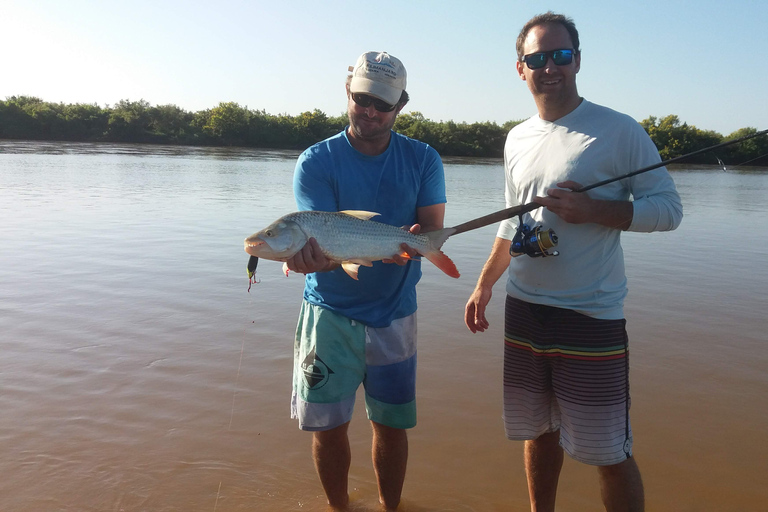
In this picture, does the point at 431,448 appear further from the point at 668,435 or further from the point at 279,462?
the point at 668,435

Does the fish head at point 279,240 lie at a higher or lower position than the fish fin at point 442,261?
higher

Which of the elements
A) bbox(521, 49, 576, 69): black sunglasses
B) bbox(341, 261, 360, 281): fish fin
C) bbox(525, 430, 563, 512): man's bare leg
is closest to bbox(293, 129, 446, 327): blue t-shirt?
bbox(341, 261, 360, 281): fish fin

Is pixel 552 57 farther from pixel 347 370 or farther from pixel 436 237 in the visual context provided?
pixel 347 370

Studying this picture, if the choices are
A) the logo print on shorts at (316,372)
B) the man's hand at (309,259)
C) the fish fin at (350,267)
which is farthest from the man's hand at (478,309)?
the man's hand at (309,259)

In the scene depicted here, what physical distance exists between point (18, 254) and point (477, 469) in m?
8.90

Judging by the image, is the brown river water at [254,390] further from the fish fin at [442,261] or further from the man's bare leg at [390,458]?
the fish fin at [442,261]

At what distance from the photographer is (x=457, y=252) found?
38.6 ft

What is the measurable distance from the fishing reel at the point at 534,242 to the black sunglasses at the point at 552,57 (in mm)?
997

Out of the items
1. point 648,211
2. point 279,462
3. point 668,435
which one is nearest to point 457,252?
point 668,435

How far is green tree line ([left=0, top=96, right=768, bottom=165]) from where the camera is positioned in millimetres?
70375

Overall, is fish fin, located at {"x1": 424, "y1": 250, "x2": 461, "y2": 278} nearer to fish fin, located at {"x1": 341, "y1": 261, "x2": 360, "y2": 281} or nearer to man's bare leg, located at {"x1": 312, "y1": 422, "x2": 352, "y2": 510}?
fish fin, located at {"x1": 341, "y1": 261, "x2": 360, "y2": 281}

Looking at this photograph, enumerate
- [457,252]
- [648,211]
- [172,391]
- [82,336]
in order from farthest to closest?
1. [457,252]
2. [82,336]
3. [172,391]
4. [648,211]

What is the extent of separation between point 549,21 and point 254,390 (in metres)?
4.01

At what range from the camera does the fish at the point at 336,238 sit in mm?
3498
